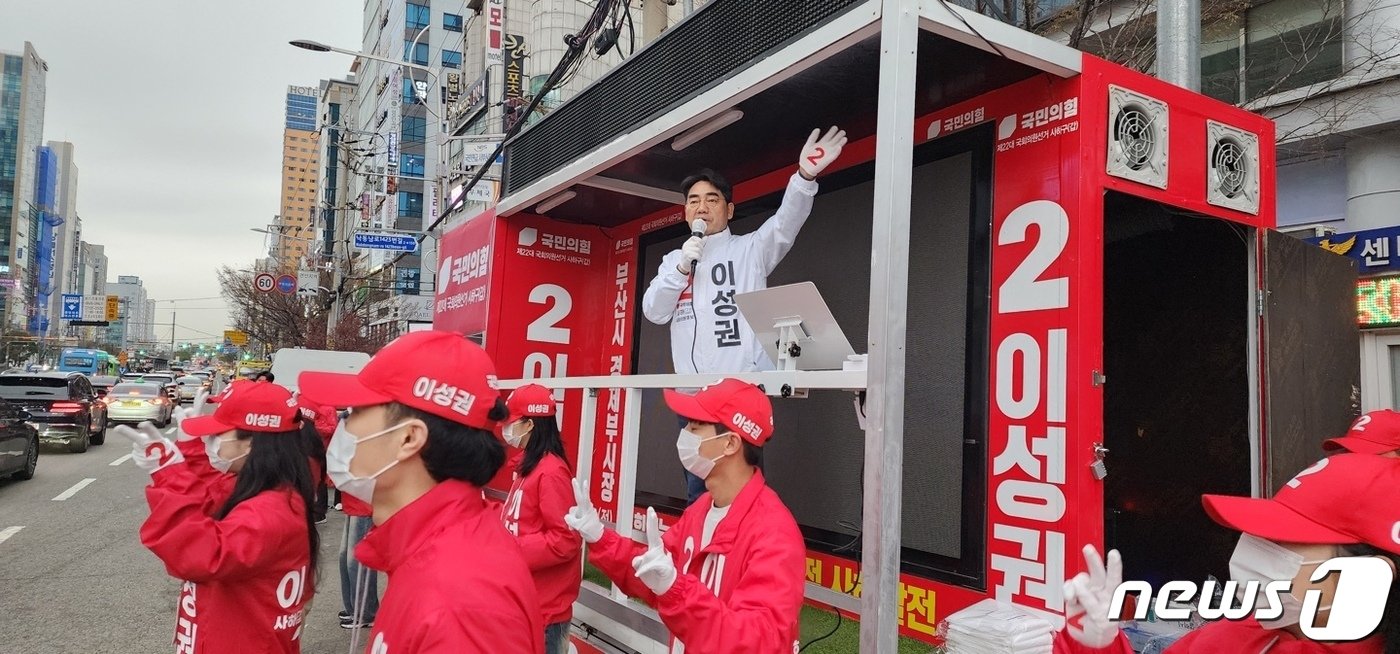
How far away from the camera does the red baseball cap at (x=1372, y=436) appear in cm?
411

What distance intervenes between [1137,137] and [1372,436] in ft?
7.86

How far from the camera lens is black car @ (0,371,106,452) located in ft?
55.0

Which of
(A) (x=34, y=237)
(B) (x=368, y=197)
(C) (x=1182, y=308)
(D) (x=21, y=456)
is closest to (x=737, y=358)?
(C) (x=1182, y=308)

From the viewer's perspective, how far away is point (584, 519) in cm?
248

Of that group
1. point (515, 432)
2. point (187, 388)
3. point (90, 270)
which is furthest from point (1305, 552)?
point (90, 270)

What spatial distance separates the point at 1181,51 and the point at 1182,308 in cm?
187

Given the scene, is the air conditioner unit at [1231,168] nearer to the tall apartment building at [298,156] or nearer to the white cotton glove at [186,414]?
the white cotton glove at [186,414]

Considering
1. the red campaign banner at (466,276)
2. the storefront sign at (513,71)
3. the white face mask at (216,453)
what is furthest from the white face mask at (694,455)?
the storefront sign at (513,71)

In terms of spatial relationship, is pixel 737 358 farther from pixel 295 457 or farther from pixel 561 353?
pixel 561 353

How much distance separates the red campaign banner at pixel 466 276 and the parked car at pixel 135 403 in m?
21.3

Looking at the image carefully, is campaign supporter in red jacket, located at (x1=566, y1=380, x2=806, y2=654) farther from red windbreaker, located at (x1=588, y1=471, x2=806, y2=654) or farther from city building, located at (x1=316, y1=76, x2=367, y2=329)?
city building, located at (x1=316, y1=76, x2=367, y2=329)

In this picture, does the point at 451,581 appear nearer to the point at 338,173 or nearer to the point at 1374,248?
the point at 1374,248

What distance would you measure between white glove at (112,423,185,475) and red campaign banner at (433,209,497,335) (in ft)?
9.84

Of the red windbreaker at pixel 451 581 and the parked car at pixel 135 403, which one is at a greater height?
the red windbreaker at pixel 451 581
